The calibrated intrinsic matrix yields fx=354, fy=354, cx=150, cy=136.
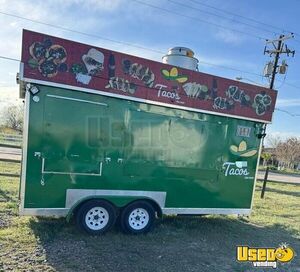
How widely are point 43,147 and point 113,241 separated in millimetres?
2110

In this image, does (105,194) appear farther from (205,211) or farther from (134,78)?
(205,211)

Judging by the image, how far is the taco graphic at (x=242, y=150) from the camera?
8281mm

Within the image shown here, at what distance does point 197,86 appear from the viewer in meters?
7.60

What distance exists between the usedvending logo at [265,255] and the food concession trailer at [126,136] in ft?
4.41

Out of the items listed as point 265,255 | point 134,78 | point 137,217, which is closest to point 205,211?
point 265,255

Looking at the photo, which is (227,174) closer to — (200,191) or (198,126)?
(200,191)

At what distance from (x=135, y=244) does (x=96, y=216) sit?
90 centimetres

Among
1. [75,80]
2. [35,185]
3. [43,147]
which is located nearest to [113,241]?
[35,185]

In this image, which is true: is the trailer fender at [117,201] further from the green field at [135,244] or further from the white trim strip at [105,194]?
the green field at [135,244]

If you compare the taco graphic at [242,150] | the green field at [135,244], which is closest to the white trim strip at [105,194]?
the green field at [135,244]

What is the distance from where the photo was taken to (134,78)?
6922mm

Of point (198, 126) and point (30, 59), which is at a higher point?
point (30, 59)

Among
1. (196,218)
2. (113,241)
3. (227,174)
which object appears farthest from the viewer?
(196,218)

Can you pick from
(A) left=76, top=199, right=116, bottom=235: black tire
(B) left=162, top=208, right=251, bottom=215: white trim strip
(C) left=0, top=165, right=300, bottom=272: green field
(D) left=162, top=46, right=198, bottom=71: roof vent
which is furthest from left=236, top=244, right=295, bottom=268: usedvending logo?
(D) left=162, top=46, right=198, bottom=71: roof vent
